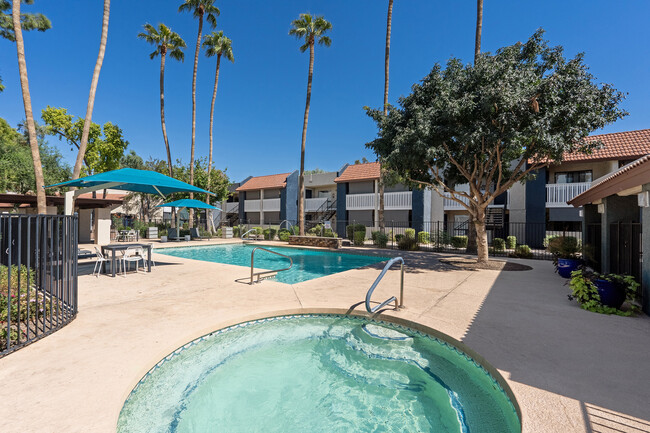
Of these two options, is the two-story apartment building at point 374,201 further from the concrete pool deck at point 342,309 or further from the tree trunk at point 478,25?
the concrete pool deck at point 342,309

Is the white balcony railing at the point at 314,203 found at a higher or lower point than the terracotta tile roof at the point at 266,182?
lower

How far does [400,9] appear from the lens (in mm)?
18984

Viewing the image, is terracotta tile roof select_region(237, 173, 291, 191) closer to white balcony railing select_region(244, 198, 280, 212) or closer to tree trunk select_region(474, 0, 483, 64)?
white balcony railing select_region(244, 198, 280, 212)

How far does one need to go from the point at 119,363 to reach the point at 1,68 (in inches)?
1083

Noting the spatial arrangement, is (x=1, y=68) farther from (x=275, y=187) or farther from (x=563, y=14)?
(x=563, y=14)

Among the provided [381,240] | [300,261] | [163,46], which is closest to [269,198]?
[163,46]

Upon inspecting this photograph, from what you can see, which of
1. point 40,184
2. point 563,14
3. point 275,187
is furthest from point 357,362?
point 275,187

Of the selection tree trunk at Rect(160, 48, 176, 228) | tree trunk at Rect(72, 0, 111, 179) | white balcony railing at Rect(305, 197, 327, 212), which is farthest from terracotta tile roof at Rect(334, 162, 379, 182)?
tree trunk at Rect(72, 0, 111, 179)

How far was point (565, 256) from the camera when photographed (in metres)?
10.2

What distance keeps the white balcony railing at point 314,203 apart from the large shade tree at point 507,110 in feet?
56.8

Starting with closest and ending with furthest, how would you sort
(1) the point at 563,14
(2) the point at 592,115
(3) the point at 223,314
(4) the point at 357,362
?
(4) the point at 357,362
(3) the point at 223,314
(2) the point at 592,115
(1) the point at 563,14

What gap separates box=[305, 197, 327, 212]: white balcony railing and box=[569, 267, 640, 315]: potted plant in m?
23.4

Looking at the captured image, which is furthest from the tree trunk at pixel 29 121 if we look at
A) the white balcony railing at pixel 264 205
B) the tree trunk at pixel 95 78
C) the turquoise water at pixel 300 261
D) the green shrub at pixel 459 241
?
the white balcony railing at pixel 264 205

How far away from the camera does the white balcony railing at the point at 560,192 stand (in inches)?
643
